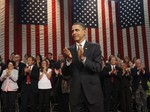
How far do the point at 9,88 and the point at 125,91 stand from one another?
10.2ft

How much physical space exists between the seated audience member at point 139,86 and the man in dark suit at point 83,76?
17.1 ft

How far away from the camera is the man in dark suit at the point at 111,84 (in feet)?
22.7

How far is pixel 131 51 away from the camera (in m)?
11.0

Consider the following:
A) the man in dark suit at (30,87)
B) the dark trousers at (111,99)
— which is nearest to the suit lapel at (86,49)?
the man in dark suit at (30,87)

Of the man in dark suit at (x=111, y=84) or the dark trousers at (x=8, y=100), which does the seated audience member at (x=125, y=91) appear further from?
the dark trousers at (x=8, y=100)

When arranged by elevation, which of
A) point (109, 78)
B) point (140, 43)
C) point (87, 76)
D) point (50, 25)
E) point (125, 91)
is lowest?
point (125, 91)

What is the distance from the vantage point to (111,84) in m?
7.02

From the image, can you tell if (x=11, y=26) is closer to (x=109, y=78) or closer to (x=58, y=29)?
(x=58, y=29)

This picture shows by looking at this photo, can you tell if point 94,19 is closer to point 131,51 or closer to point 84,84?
point 131,51

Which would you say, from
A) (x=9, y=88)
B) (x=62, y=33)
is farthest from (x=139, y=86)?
(x=62, y=33)

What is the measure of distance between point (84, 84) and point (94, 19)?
8.71 meters

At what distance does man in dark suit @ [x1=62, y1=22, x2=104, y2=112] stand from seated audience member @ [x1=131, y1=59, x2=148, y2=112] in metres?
5.23

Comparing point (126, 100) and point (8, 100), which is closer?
Answer: point (8, 100)

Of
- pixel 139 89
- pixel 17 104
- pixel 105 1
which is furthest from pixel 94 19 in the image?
pixel 17 104
